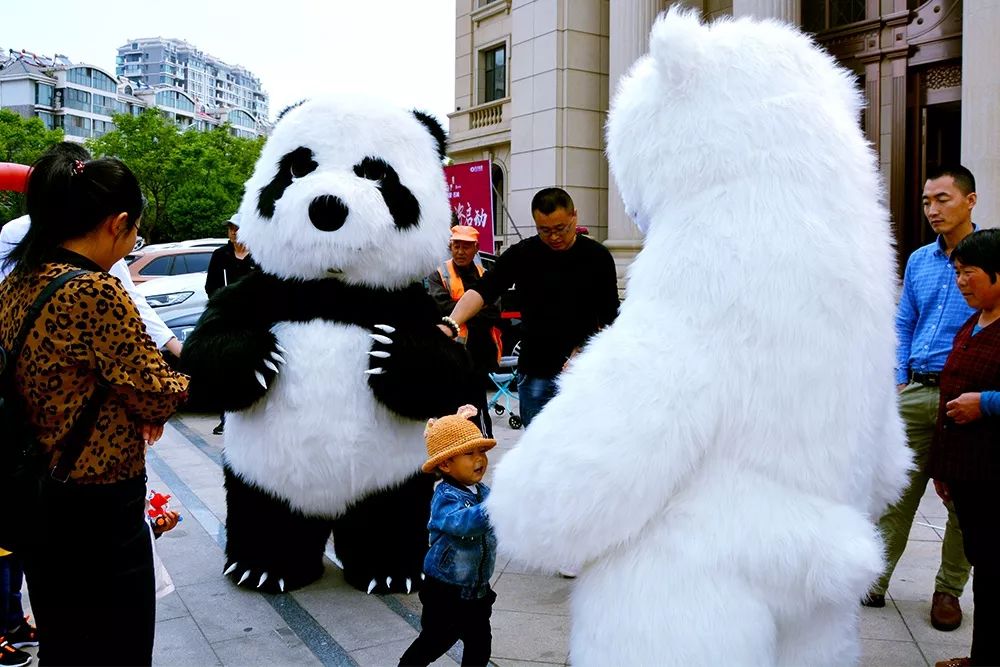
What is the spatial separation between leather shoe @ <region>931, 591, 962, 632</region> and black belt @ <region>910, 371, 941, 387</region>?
3.05 ft

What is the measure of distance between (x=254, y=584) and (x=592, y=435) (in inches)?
104

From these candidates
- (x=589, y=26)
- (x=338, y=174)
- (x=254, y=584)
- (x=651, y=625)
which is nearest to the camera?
(x=651, y=625)

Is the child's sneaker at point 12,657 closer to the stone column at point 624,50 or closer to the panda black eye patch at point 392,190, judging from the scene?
the panda black eye patch at point 392,190

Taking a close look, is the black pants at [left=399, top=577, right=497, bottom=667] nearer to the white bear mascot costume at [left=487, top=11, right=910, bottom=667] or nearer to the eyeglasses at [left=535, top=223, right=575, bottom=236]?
the white bear mascot costume at [left=487, top=11, right=910, bottom=667]

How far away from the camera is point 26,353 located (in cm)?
214

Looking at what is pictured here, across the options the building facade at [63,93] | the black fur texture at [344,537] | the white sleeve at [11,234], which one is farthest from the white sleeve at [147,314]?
the building facade at [63,93]

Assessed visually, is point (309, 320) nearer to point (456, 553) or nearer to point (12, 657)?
point (456, 553)

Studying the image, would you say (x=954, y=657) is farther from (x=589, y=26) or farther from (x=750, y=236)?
(x=589, y=26)

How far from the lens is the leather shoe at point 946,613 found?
3693mm

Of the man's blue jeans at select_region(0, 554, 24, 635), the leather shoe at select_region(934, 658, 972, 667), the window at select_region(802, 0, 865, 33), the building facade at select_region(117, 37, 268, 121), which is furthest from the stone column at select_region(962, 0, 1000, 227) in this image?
the building facade at select_region(117, 37, 268, 121)

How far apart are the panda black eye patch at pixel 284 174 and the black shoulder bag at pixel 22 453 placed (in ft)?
5.48

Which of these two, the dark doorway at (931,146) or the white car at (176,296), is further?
the dark doorway at (931,146)

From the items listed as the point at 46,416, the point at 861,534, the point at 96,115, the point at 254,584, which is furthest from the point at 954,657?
the point at 96,115

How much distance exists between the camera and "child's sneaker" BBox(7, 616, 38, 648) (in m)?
3.36
